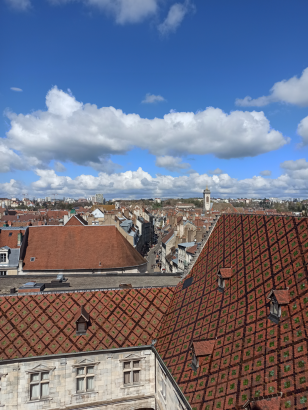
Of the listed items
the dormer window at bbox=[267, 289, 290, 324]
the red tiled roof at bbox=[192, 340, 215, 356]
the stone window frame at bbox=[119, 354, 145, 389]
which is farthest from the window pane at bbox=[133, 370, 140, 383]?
the dormer window at bbox=[267, 289, 290, 324]

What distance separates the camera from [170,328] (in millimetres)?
15703

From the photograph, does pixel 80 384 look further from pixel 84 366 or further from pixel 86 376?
pixel 84 366

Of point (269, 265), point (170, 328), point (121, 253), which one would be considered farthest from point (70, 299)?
point (121, 253)

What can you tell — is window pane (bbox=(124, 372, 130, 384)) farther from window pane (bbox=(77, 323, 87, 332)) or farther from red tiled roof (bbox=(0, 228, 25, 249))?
red tiled roof (bbox=(0, 228, 25, 249))

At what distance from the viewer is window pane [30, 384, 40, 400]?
14438 mm

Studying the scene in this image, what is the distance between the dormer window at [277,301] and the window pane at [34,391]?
11.9 m

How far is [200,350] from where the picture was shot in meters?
11.6

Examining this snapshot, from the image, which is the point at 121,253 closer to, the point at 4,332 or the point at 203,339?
the point at 4,332

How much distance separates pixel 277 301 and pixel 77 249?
2889cm

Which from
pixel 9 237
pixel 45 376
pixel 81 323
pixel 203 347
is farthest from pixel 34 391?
pixel 9 237

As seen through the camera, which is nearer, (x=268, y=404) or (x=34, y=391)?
(x=268, y=404)

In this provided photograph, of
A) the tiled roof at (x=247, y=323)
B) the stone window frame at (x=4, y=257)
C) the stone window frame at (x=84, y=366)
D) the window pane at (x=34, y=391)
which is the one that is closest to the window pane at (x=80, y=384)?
the stone window frame at (x=84, y=366)

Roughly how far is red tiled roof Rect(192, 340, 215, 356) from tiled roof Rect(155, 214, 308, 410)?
8.9 inches

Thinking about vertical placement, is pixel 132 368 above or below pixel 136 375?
above
